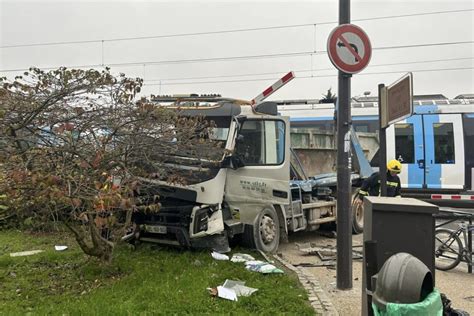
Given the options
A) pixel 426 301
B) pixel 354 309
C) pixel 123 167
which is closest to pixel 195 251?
pixel 123 167

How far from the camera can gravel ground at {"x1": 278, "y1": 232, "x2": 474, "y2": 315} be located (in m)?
5.23

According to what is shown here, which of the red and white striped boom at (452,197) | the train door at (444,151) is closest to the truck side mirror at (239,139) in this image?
the red and white striped boom at (452,197)

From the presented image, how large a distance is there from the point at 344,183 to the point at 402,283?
277cm

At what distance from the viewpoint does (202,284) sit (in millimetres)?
5426

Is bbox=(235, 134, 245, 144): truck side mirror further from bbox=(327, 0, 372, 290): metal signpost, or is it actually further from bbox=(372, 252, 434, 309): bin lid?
bbox=(372, 252, 434, 309): bin lid

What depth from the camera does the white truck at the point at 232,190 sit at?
6.60 meters

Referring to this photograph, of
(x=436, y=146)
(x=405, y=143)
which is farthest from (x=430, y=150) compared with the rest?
(x=405, y=143)

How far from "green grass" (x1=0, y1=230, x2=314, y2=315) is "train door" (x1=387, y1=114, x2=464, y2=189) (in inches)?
374

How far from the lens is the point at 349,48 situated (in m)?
5.61

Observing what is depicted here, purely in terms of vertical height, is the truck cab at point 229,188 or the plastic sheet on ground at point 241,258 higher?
the truck cab at point 229,188

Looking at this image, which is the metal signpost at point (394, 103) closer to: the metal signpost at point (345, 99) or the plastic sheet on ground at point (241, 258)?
the metal signpost at point (345, 99)

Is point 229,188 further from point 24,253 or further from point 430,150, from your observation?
point 430,150

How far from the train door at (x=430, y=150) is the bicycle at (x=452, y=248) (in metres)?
8.22

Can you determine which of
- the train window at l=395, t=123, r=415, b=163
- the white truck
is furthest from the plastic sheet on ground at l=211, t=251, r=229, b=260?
Result: the train window at l=395, t=123, r=415, b=163
